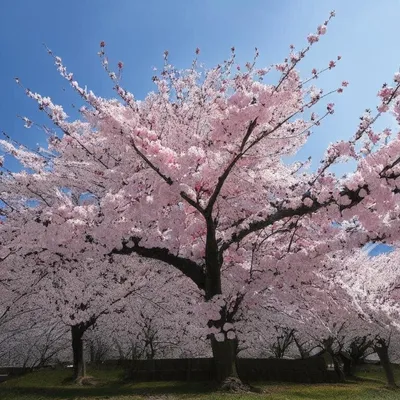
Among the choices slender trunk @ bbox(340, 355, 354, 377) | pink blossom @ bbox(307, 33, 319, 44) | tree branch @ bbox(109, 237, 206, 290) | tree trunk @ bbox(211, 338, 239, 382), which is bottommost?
slender trunk @ bbox(340, 355, 354, 377)

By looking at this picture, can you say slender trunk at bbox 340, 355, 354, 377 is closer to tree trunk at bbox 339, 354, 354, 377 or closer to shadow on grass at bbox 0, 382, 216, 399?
tree trunk at bbox 339, 354, 354, 377

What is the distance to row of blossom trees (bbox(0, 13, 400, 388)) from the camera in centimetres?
805

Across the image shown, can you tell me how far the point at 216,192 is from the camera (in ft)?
29.1

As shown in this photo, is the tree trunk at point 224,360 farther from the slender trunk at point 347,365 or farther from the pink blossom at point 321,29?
the slender trunk at point 347,365

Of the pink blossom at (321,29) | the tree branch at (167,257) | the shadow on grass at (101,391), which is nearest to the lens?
the pink blossom at (321,29)

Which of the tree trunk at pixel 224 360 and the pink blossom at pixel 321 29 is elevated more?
the pink blossom at pixel 321 29

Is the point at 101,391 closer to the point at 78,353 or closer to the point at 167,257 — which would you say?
the point at 78,353

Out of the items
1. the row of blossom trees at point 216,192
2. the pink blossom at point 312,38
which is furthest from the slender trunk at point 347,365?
the pink blossom at point 312,38

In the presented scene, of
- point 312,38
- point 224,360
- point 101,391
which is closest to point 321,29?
point 312,38

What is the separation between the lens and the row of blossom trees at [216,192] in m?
8.05

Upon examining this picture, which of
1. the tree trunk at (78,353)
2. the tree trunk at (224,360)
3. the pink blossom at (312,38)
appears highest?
the pink blossom at (312,38)

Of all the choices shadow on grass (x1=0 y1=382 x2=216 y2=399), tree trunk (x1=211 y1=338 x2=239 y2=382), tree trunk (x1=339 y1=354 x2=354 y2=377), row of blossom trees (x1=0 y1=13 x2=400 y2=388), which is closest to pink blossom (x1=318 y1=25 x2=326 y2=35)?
row of blossom trees (x1=0 y1=13 x2=400 y2=388)

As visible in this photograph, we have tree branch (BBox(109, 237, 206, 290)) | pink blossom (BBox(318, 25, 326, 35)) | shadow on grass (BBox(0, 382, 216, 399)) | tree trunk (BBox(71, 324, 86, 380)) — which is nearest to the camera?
pink blossom (BBox(318, 25, 326, 35))

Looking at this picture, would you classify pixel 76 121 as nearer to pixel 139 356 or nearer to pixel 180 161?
A: pixel 180 161
